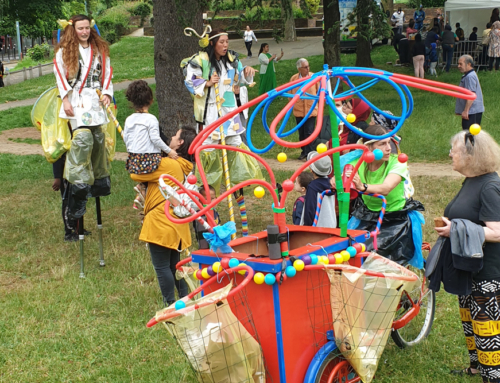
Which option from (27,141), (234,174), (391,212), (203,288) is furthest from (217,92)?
(27,141)

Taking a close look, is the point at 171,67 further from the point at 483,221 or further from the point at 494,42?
the point at 494,42

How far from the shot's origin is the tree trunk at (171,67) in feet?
32.7

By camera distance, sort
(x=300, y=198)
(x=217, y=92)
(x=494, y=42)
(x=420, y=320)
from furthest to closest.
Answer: (x=494, y=42) → (x=217, y=92) → (x=300, y=198) → (x=420, y=320)

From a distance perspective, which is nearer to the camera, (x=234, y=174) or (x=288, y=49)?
(x=234, y=174)

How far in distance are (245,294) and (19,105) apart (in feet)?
64.6

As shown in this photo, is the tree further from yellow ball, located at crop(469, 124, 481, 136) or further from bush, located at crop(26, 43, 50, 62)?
bush, located at crop(26, 43, 50, 62)

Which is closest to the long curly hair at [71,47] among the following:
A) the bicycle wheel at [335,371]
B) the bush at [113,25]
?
the bicycle wheel at [335,371]

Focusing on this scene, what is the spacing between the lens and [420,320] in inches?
191

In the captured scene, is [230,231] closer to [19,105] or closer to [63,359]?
[63,359]

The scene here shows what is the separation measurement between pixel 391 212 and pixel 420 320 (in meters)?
1.01

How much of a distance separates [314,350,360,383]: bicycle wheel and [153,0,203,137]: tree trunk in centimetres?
693

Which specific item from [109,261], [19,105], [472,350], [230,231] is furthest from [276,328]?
[19,105]

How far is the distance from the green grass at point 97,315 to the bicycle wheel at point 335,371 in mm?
531

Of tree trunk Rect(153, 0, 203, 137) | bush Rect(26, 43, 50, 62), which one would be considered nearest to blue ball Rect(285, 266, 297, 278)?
tree trunk Rect(153, 0, 203, 137)
